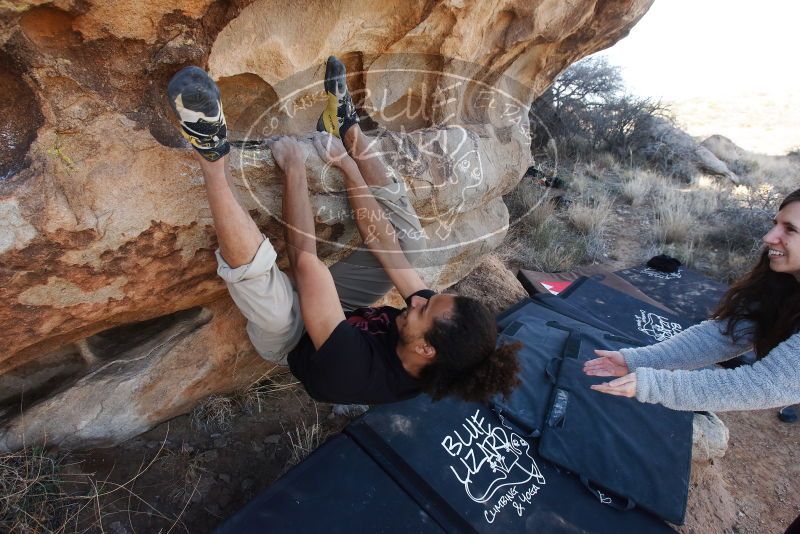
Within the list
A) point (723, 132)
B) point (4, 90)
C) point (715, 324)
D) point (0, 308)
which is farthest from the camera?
point (723, 132)

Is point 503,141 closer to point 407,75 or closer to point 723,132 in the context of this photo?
point 407,75

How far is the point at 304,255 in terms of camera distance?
1.77 m

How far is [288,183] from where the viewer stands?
1847 millimetres

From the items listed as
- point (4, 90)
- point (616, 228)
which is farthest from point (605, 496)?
point (616, 228)

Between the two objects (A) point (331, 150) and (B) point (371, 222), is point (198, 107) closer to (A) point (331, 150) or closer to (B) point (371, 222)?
(A) point (331, 150)

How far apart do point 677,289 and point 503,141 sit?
220 centimetres

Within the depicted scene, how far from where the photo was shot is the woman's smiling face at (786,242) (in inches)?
67.7

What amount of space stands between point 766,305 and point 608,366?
25.3 inches

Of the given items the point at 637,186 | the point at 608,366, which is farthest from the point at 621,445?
the point at 637,186

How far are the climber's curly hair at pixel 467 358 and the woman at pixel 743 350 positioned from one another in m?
0.41

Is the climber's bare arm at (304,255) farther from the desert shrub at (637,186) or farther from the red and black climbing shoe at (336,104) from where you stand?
the desert shrub at (637,186)

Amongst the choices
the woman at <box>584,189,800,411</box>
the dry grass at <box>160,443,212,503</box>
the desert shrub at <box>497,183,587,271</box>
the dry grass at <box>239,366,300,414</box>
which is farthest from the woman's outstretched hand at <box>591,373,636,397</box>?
the desert shrub at <box>497,183,587,271</box>

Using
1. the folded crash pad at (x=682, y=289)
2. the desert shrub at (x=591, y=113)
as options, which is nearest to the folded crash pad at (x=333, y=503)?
the folded crash pad at (x=682, y=289)

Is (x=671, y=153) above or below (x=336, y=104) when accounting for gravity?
below
